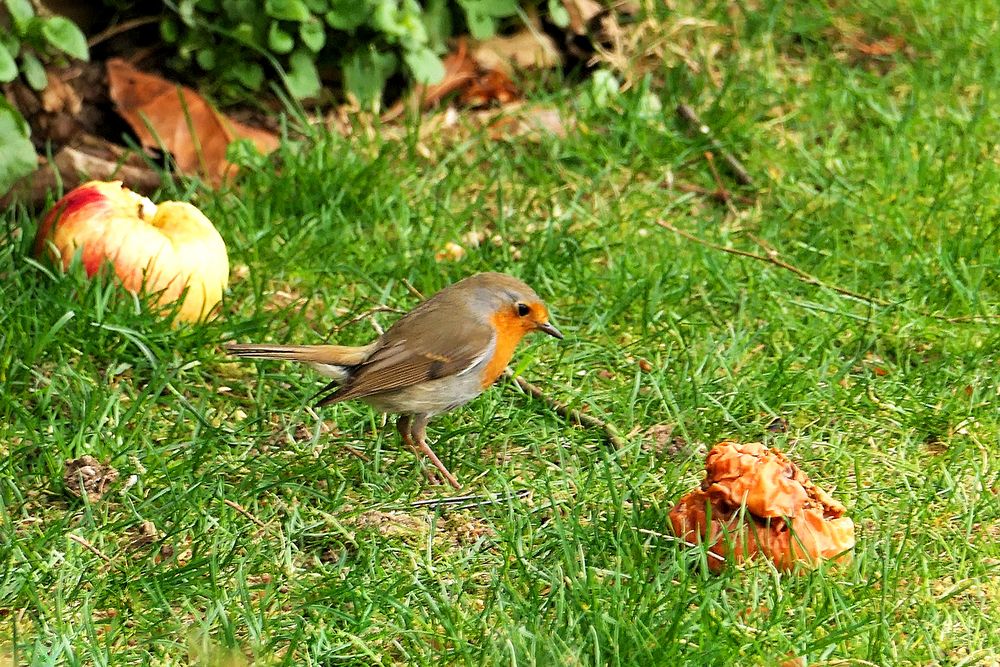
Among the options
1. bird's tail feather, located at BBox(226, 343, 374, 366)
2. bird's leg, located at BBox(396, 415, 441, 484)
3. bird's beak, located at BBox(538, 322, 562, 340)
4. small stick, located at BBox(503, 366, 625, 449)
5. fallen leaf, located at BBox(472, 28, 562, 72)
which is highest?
bird's tail feather, located at BBox(226, 343, 374, 366)

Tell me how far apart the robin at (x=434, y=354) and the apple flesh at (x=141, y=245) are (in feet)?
2.10

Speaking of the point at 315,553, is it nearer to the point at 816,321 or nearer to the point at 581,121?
the point at 816,321

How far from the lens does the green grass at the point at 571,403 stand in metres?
3.38

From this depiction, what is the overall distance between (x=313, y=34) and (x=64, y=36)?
1.14m

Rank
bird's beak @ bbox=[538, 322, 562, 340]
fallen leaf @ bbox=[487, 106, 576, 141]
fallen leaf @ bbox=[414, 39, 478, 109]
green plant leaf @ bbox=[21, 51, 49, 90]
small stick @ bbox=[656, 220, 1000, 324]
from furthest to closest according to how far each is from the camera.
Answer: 1. fallen leaf @ bbox=[414, 39, 478, 109]
2. fallen leaf @ bbox=[487, 106, 576, 141]
3. green plant leaf @ bbox=[21, 51, 49, 90]
4. small stick @ bbox=[656, 220, 1000, 324]
5. bird's beak @ bbox=[538, 322, 562, 340]

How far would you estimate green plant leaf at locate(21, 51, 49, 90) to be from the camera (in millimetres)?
5355

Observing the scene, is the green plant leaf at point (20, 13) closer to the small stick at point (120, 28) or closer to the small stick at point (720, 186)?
the small stick at point (120, 28)

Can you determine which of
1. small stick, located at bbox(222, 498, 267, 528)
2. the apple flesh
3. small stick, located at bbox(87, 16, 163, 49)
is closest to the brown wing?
small stick, located at bbox(222, 498, 267, 528)

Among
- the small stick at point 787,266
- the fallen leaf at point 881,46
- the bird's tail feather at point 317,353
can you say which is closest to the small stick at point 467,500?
the bird's tail feather at point 317,353

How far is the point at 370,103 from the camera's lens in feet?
20.5

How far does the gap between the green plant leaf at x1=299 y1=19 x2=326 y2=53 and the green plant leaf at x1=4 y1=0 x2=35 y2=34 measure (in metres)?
1.17

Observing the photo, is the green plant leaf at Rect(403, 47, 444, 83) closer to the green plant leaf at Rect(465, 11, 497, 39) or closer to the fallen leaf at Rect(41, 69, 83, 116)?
the green plant leaf at Rect(465, 11, 497, 39)

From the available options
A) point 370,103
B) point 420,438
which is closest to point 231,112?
point 370,103

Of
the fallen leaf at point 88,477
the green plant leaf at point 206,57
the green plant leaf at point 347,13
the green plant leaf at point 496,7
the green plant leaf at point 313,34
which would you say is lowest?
the fallen leaf at point 88,477
